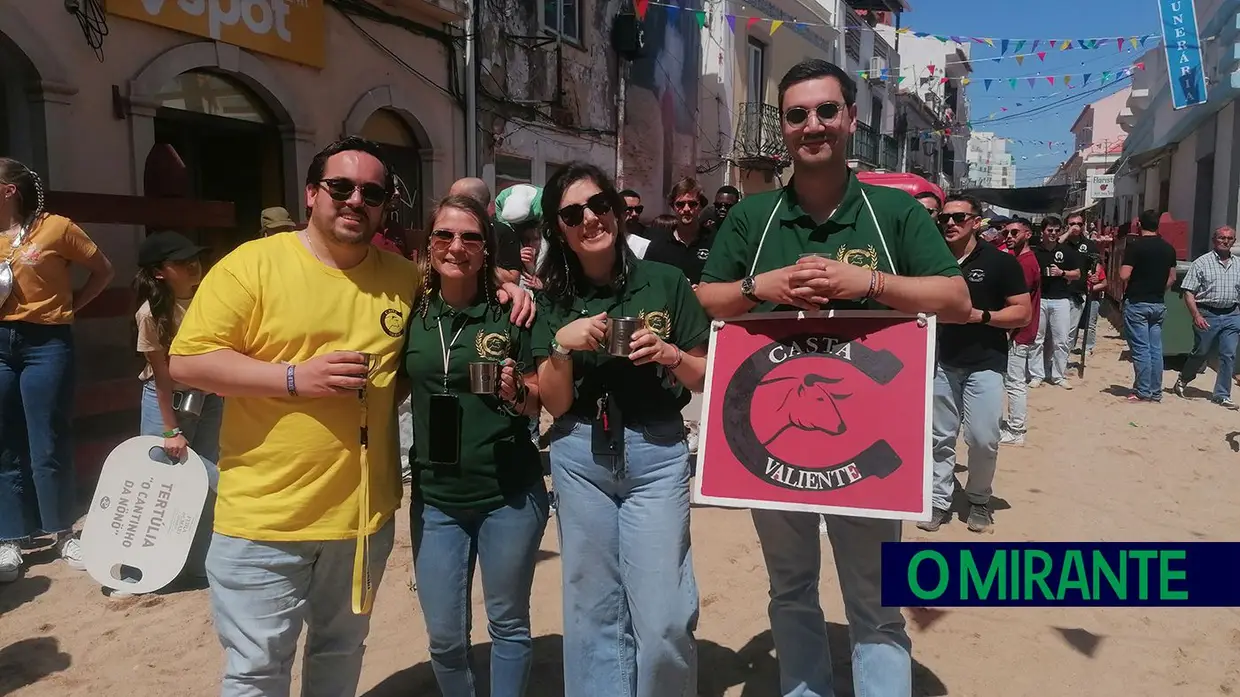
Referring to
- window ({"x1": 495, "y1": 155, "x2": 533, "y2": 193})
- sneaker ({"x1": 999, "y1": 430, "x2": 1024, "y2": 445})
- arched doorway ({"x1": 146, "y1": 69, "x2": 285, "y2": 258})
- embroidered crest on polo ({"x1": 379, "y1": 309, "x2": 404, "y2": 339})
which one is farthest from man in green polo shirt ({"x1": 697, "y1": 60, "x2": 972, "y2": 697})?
window ({"x1": 495, "y1": 155, "x2": 533, "y2": 193})

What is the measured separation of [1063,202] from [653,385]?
1149 inches

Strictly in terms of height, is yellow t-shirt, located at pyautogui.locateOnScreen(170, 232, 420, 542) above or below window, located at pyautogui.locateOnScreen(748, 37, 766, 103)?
below

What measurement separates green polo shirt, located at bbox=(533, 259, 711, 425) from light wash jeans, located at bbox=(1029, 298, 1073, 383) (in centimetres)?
831

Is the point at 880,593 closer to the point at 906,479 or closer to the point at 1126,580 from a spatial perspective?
the point at 906,479

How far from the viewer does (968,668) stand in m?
3.33

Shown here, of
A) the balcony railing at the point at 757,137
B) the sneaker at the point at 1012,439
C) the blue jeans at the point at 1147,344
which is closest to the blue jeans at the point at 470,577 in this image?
the sneaker at the point at 1012,439

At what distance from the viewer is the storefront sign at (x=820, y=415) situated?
7.22ft

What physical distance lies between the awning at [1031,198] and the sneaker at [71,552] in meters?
26.9

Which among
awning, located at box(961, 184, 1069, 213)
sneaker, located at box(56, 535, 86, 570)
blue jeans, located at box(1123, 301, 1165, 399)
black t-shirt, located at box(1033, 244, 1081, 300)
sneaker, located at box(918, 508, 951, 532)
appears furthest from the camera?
awning, located at box(961, 184, 1069, 213)

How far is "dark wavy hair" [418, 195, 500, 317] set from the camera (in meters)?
2.50

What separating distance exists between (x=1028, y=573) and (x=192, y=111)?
7.82 metres

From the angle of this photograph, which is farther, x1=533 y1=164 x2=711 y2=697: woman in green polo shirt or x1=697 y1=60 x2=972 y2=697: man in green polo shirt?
x1=533 y1=164 x2=711 y2=697: woman in green polo shirt

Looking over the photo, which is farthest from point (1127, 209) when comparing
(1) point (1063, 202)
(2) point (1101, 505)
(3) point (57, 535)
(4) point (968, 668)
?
(3) point (57, 535)

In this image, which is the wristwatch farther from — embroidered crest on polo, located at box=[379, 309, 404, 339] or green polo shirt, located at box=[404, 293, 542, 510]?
embroidered crest on polo, located at box=[379, 309, 404, 339]
